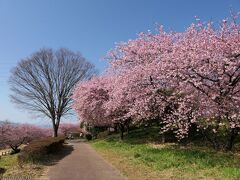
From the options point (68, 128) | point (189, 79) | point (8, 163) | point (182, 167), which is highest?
point (68, 128)

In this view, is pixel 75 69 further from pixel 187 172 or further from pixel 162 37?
pixel 187 172

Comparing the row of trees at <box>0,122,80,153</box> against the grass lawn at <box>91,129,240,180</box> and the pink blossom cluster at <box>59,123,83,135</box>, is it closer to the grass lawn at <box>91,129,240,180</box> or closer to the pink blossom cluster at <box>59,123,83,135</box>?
the pink blossom cluster at <box>59,123,83,135</box>

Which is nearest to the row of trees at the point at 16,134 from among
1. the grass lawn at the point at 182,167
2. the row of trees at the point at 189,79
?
the row of trees at the point at 189,79

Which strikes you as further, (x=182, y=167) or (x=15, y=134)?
(x=15, y=134)

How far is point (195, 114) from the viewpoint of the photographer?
17.2 metres

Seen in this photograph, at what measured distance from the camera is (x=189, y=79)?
16.7 m

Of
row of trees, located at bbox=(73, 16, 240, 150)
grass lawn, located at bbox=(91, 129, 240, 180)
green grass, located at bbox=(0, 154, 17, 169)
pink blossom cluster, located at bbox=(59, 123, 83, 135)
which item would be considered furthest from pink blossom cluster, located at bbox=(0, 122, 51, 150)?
grass lawn, located at bbox=(91, 129, 240, 180)

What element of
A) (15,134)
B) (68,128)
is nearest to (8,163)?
(15,134)

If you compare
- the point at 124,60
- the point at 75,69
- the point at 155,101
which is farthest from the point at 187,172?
the point at 75,69

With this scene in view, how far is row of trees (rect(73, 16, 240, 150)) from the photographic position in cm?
1587

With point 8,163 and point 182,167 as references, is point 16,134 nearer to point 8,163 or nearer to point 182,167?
point 8,163

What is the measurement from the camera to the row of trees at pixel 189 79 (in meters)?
15.9

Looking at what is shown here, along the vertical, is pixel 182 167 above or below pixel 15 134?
below

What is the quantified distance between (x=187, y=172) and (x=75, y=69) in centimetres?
4185
